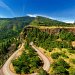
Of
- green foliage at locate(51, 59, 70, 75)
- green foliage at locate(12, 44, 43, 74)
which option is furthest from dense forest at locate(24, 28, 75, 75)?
green foliage at locate(12, 44, 43, 74)

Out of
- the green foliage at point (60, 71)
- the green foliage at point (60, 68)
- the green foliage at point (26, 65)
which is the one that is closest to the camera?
the green foliage at point (60, 71)

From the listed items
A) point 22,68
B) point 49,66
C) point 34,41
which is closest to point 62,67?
point 49,66

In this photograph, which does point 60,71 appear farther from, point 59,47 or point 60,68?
point 59,47

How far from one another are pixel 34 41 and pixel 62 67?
78.7 meters

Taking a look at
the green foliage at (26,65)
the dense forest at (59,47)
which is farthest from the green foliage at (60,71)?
the green foliage at (26,65)

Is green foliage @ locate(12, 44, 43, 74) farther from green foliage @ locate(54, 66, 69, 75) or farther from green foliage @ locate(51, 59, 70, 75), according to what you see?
green foliage @ locate(54, 66, 69, 75)

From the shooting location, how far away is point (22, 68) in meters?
83.8

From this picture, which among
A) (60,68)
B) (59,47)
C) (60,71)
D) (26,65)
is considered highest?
(59,47)

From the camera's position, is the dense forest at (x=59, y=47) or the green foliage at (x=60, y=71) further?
the dense forest at (x=59, y=47)

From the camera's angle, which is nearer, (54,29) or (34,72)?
(34,72)

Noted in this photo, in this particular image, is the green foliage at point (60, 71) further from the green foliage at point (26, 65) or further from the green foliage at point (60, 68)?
the green foliage at point (26, 65)

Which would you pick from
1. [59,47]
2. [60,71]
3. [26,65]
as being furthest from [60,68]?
[59,47]

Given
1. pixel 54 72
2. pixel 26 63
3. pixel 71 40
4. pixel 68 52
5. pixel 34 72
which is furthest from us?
pixel 71 40

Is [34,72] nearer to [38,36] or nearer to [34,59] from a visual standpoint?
[34,59]
